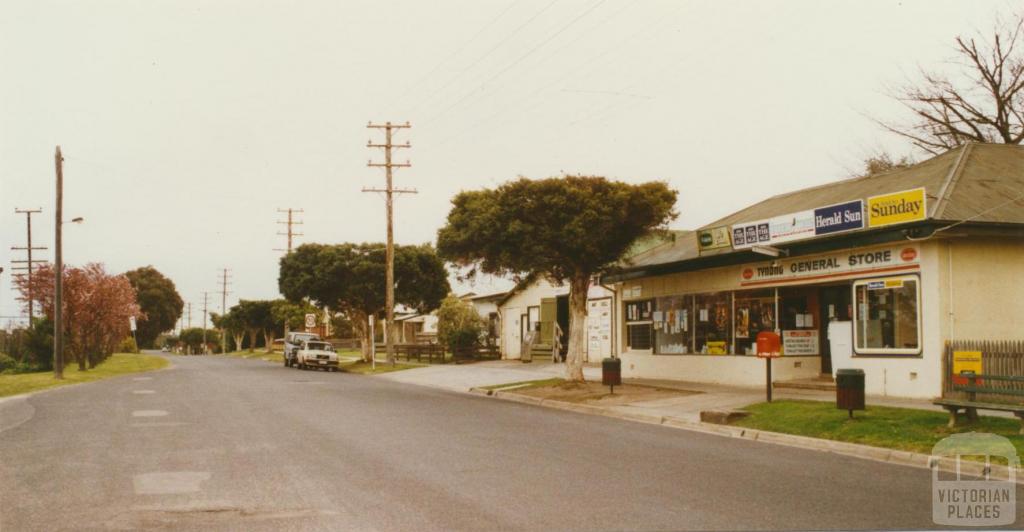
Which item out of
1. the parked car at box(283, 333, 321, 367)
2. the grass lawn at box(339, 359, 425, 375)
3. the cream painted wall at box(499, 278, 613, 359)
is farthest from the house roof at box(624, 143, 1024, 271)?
the parked car at box(283, 333, 321, 367)

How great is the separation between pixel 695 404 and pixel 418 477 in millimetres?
10622

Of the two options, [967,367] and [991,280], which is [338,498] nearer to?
[967,367]

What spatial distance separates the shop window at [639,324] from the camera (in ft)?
94.6

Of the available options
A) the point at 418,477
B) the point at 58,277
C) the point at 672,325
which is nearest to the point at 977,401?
the point at 418,477

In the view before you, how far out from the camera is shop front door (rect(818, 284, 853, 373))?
22.0 m

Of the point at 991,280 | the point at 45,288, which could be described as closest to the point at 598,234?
the point at 991,280

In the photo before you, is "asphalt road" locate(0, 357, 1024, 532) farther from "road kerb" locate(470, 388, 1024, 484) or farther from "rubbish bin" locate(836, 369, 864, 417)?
"rubbish bin" locate(836, 369, 864, 417)

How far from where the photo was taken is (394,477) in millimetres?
10516

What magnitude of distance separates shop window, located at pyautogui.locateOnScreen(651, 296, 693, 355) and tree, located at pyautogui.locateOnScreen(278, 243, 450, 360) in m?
24.3

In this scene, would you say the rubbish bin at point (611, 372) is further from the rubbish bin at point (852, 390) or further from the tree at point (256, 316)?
the tree at point (256, 316)

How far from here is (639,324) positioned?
1155 inches

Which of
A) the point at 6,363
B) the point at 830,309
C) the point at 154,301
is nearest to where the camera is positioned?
the point at 830,309

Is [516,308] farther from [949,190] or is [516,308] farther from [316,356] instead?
[949,190]

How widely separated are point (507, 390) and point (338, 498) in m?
17.6
